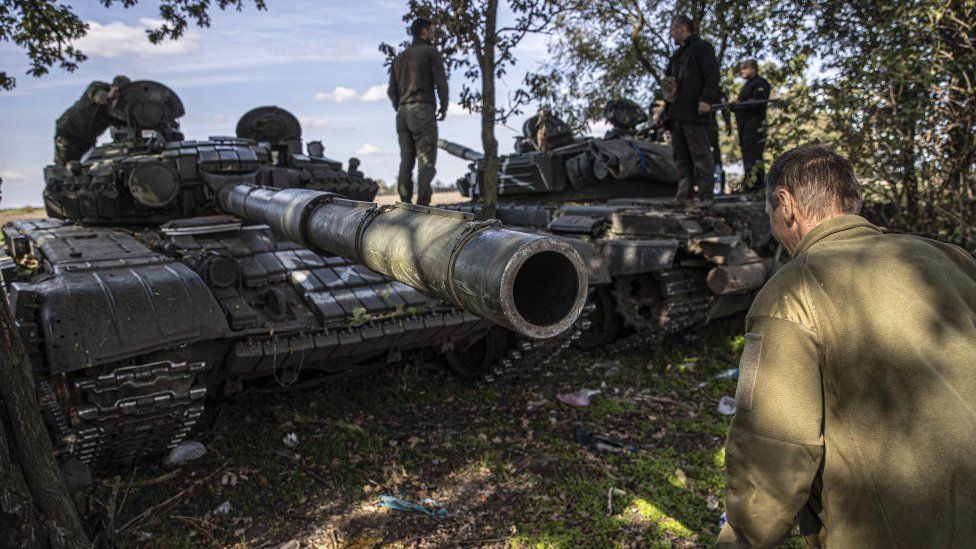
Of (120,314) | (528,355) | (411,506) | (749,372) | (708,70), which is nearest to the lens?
(749,372)

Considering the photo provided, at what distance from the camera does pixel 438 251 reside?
2.42 meters

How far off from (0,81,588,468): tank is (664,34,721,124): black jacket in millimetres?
3110

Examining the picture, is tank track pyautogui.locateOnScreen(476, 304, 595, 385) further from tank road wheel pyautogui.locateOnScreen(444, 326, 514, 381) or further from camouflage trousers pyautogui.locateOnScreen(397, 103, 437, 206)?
camouflage trousers pyautogui.locateOnScreen(397, 103, 437, 206)

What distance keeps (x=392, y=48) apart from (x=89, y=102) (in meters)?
3.61

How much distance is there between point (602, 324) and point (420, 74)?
3466 mm

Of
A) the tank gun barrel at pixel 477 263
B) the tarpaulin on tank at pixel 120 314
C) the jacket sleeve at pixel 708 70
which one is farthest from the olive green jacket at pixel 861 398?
the jacket sleeve at pixel 708 70

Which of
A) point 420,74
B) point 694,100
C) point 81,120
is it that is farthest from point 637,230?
point 81,120

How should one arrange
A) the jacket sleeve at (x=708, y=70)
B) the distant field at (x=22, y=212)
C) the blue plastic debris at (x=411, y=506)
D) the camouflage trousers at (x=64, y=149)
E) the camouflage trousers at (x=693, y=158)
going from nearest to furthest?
the blue plastic debris at (x=411, y=506), the jacket sleeve at (x=708, y=70), the camouflage trousers at (x=693, y=158), the camouflage trousers at (x=64, y=149), the distant field at (x=22, y=212)

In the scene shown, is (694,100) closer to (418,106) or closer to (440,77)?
(440,77)

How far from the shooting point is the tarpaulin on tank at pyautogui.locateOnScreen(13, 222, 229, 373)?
4.02 m

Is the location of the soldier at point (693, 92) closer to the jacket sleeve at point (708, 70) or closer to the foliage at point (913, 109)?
the jacket sleeve at point (708, 70)

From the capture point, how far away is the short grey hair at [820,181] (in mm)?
2154

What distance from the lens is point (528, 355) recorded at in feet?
21.6

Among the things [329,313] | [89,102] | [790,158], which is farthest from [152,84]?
[790,158]
